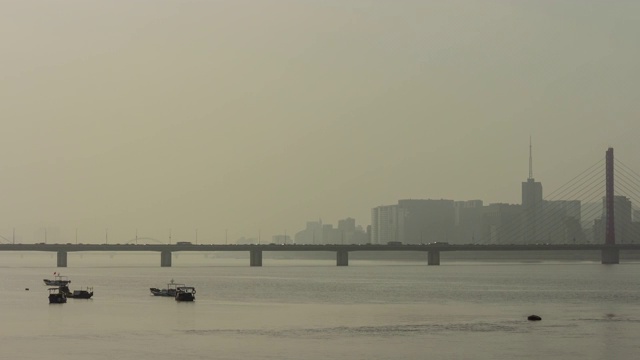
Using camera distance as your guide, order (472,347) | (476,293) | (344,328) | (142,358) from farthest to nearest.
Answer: (476,293)
(344,328)
(472,347)
(142,358)

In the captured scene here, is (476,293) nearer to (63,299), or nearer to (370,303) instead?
(370,303)

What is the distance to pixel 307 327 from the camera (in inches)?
Answer: 3211

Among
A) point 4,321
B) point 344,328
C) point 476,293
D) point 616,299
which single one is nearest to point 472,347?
point 344,328

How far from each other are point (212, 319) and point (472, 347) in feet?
Result: 87.5

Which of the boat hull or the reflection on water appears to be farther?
the boat hull

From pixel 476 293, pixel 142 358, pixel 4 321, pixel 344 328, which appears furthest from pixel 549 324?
pixel 476 293

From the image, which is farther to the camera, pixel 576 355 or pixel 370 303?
pixel 370 303

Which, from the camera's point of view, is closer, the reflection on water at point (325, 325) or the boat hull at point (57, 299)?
the reflection on water at point (325, 325)

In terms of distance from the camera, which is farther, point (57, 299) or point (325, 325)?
point (57, 299)

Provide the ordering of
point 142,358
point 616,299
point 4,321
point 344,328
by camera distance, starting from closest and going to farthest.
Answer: point 142,358
point 344,328
point 4,321
point 616,299

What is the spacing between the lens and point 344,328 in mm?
80438

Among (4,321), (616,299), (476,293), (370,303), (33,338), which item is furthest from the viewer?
(476,293)

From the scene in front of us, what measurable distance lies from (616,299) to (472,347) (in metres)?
54.7

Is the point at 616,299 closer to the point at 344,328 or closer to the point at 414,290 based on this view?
the point at 414,290
